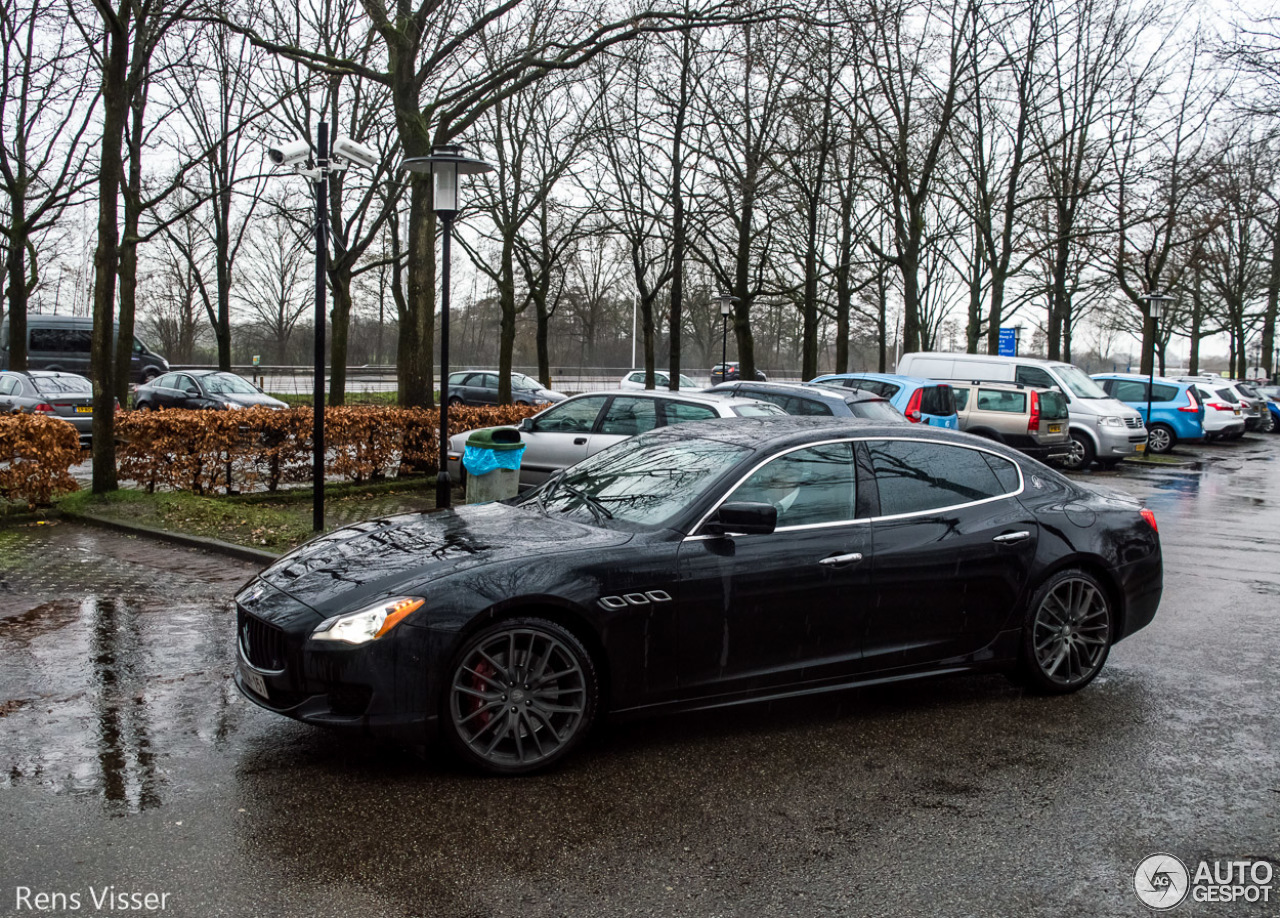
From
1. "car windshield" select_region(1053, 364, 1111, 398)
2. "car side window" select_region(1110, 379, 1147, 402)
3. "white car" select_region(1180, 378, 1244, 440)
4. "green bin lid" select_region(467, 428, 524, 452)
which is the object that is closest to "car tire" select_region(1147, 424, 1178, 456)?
"car side window" select_region(1110, 379, 1147, 402)

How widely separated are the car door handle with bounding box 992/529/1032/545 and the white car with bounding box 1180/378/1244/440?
92.3 feet

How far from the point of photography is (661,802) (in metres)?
4.46

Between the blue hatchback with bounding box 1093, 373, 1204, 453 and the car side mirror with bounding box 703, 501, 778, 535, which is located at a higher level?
the blue hatchback with bounding box 1093, 373, 1204, 453

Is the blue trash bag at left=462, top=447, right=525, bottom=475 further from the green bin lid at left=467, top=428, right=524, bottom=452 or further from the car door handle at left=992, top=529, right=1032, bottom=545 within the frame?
the car door handle at left=992, top=529, right=1032, bottom=545

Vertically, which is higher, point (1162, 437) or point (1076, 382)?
Answer: point (1076, 382)

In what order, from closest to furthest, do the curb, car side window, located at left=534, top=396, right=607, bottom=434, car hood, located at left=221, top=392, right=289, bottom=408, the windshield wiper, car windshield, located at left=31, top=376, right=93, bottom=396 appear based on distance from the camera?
1. the windshield wiper
2. the curb
3. car side window, located at left=534, top=396, right=607, bottom=434
4. car windshield, located at left=31, top=376, right=93, bottom=396
5. car hood, located at left=221, top=392, right=289, bottom=408

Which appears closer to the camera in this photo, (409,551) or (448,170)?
(409,551)

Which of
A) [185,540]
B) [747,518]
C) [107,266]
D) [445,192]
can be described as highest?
[445,192]

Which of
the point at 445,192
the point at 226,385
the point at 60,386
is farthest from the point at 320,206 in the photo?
the point at 226,385

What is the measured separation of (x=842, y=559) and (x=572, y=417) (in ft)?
27.0

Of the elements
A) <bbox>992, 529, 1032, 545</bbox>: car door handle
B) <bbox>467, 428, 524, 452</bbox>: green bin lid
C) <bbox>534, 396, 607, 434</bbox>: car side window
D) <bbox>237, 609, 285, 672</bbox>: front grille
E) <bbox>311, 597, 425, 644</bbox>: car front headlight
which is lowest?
<bbox>237, 609, 285, 672</bbox>: front grille

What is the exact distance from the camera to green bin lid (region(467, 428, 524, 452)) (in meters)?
11.4

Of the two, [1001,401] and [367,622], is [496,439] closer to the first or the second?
[367,622]

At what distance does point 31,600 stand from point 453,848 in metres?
5.60
